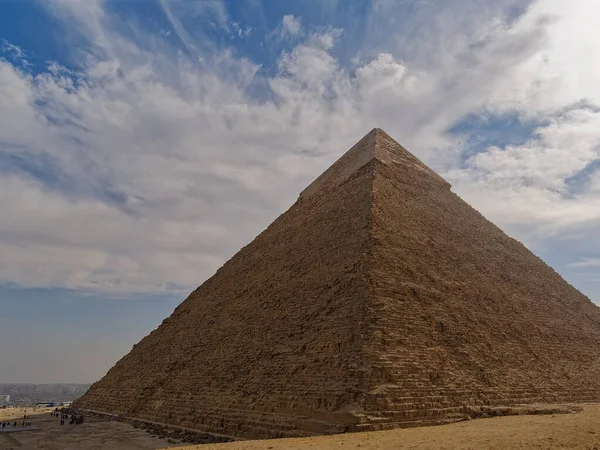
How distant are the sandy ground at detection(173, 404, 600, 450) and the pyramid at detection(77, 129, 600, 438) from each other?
878mm

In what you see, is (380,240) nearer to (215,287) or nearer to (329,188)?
(329,188)

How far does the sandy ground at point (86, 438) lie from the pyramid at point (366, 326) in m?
1.13

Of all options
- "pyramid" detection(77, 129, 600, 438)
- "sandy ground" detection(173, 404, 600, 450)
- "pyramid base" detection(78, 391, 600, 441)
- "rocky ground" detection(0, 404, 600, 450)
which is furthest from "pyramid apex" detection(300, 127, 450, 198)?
"sandy ground" detection(173, 404, 600, 450)

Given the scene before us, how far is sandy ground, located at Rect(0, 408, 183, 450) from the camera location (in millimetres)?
13483

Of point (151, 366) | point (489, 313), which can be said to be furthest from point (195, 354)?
point (489, 313)

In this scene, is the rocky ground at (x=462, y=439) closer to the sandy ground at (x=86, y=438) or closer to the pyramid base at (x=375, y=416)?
the sandy ground at (x=86, y=438)

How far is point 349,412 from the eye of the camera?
10.2m

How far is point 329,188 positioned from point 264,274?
19.0 ft

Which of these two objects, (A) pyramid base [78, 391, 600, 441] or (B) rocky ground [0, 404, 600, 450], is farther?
(A) pyramid base [78, 391, 600, 441]

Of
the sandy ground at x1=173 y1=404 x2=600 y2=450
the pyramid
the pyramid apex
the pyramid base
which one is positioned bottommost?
the sandy ground at x1=173 y1=404 x2=600 y2=450

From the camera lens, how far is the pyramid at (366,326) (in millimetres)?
11703

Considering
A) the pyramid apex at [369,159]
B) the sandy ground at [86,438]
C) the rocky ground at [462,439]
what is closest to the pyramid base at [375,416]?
the rocky ground at [462,439]

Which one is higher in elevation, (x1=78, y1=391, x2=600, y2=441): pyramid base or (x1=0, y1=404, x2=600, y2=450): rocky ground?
(x1=78, y1=391, x2=600, y2=441): pyramid base

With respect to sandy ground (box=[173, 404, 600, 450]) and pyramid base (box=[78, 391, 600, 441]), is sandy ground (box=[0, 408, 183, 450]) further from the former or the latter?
sandy ground (box=[173, 404, 600, 450])
